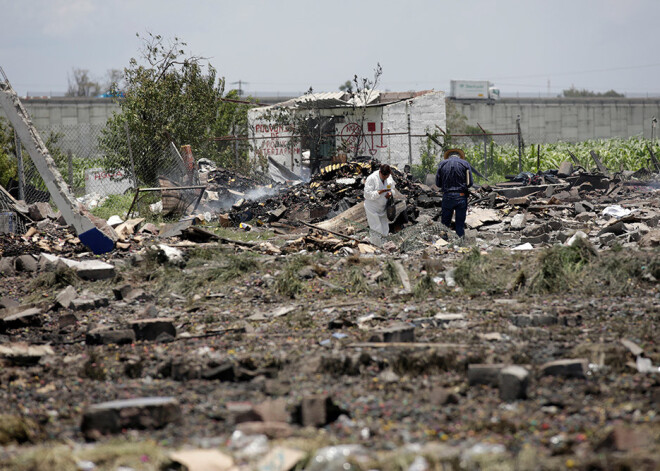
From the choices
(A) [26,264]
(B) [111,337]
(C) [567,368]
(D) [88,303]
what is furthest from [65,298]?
(C) [567,368]

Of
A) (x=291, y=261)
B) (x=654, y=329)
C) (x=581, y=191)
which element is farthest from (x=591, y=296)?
(x=581, y=191)

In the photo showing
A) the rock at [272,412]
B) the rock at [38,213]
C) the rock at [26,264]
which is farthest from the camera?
the rock at [38,213]

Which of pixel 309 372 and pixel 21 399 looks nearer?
pixel 21 399

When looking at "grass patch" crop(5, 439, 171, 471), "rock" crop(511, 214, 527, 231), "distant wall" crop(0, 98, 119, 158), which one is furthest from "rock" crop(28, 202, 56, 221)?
"distant wall" crop(0, 98, 119, 158)

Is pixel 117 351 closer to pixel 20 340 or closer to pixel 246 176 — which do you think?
pixel 20 340

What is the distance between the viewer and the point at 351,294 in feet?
26.7

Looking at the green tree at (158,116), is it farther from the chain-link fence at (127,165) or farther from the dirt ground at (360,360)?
the dirt ground at (360,360)

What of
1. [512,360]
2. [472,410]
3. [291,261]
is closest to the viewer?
[472,410]

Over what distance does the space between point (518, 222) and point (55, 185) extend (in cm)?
830

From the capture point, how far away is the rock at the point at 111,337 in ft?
20.9

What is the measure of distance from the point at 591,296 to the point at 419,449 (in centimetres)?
458

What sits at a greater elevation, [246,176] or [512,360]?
[246,176]

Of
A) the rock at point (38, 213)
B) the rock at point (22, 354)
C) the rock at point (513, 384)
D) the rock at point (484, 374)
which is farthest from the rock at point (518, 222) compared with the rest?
the rock at point (22, 354)

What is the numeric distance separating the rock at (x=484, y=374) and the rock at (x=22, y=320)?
15.7 ft
